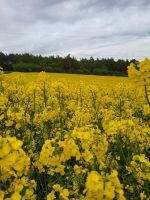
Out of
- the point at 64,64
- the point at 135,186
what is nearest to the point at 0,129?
the point at 135,186

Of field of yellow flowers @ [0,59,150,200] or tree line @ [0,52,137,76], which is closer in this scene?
field of yellow flowers @ [0,59,150,200]

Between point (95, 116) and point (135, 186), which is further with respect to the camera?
point (95, 116)

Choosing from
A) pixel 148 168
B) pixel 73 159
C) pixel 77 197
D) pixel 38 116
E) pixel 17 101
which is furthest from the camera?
pixel 17 101

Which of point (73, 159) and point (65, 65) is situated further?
point (65, 65)

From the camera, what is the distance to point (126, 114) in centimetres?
722

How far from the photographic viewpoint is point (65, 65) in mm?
36469

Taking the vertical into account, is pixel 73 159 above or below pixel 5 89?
below

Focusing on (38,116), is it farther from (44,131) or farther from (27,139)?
(27,139)

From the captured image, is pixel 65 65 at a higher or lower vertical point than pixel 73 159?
higher

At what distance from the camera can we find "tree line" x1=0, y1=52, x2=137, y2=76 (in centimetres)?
3186

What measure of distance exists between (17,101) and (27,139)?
3.64 meters

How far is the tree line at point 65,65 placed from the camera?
105 feet

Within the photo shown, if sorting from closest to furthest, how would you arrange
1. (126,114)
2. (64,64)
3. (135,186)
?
1. (135,186)
2. (126,114)
3. (64,64)

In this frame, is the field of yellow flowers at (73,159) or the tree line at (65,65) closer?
the field of yellow flowers at (73,159)
